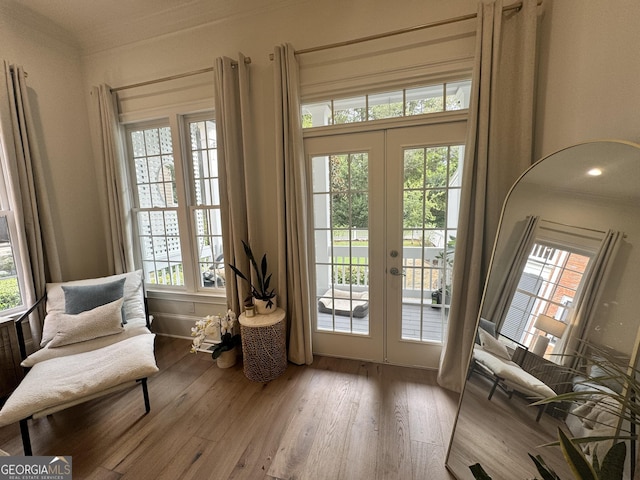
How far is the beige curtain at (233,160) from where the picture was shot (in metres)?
2.21

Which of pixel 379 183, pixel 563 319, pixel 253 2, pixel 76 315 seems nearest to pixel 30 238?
pixel 76 315

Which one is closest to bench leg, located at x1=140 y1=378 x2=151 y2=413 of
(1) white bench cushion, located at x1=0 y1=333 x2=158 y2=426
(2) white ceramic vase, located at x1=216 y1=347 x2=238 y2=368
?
(1) white bench cushion, located at x1=0 y1=333 x2=158 y2=426

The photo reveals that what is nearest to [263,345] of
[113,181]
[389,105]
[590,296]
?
[590,296]

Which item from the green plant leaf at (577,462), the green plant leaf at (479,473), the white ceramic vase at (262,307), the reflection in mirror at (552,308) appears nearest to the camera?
the green plant leaf at (577,462)

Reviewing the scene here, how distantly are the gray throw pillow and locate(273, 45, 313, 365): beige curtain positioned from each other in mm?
1443

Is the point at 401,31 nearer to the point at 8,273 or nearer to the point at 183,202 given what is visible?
the point at 183,202

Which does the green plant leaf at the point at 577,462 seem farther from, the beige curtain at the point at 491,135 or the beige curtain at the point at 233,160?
the beige curtain at the point at 233,160

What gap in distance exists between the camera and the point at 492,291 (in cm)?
146

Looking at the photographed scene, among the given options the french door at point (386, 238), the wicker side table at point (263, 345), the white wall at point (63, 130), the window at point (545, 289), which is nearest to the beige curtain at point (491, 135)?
the french door at point (386, 238)

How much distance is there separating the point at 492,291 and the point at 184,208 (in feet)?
9.00

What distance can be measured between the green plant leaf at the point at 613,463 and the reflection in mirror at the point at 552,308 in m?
0.10

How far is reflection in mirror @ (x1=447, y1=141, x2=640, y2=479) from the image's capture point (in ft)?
3.09

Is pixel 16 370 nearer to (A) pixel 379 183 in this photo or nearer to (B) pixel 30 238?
(B) pixel 30 238

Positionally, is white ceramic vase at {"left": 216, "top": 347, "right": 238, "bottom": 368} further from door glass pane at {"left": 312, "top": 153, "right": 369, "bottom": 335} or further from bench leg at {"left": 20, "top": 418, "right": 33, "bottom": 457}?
bench leg at {"left": 20, "top": 418, "right": 33, "bottom": 457}
